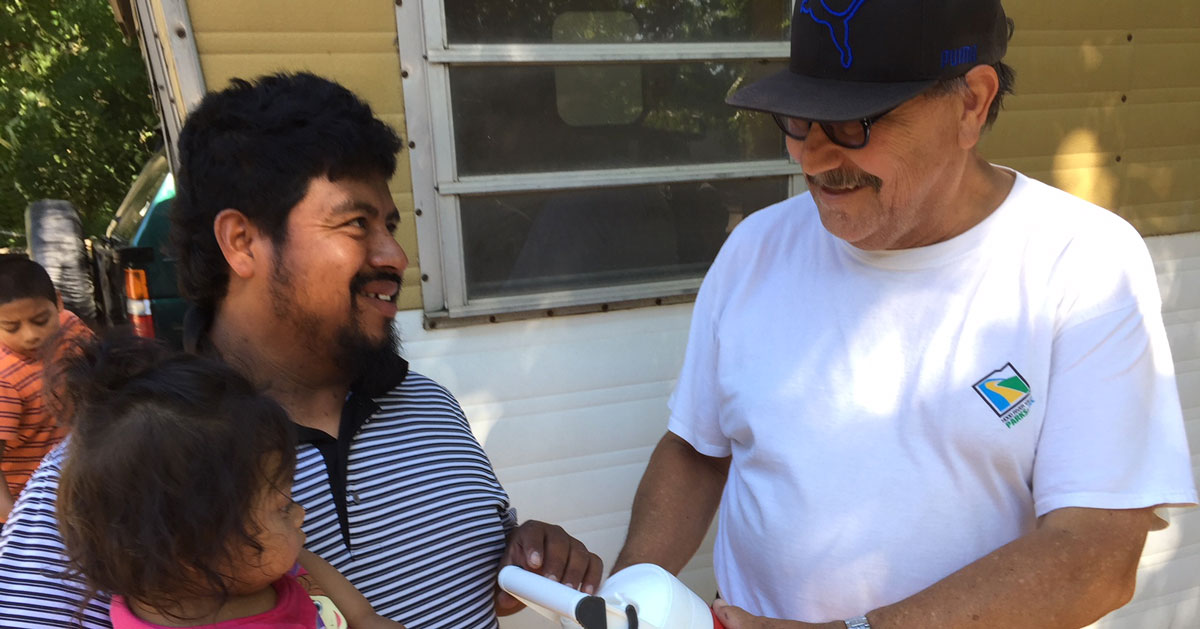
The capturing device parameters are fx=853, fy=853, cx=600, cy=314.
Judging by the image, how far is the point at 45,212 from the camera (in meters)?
4.72

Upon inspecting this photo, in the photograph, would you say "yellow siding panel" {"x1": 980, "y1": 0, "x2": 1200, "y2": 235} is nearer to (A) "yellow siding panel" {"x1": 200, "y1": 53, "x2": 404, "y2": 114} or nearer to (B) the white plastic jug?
(A) "yellow siding panel" {"x1": 200, "y1": 53, "x2": 404, "y2": 114}

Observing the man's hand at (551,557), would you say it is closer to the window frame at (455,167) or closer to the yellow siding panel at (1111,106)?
the window frame at (455,167)

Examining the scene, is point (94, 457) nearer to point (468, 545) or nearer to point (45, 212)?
point (468, 545)

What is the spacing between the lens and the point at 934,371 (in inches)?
54.5

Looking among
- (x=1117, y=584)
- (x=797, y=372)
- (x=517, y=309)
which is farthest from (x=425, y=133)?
(x=1117, y=584)

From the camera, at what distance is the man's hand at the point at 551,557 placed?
1.51 metres

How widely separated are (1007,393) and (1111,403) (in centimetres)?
14

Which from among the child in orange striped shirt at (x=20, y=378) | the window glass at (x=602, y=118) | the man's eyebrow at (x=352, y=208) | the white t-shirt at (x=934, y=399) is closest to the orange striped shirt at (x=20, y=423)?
the child in orange striped shirt at (x=20, y=378)

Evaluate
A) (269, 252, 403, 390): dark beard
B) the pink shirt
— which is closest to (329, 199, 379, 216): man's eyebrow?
(269, 252, 403, 390): dark beard

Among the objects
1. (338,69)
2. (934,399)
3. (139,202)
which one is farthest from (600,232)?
(139,202)

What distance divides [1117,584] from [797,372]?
0.57m

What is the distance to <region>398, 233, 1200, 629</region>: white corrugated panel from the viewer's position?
107 inches

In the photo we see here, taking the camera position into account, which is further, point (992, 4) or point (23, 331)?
point (23, 331)

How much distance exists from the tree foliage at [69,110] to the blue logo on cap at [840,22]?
Answer: 391 inches
